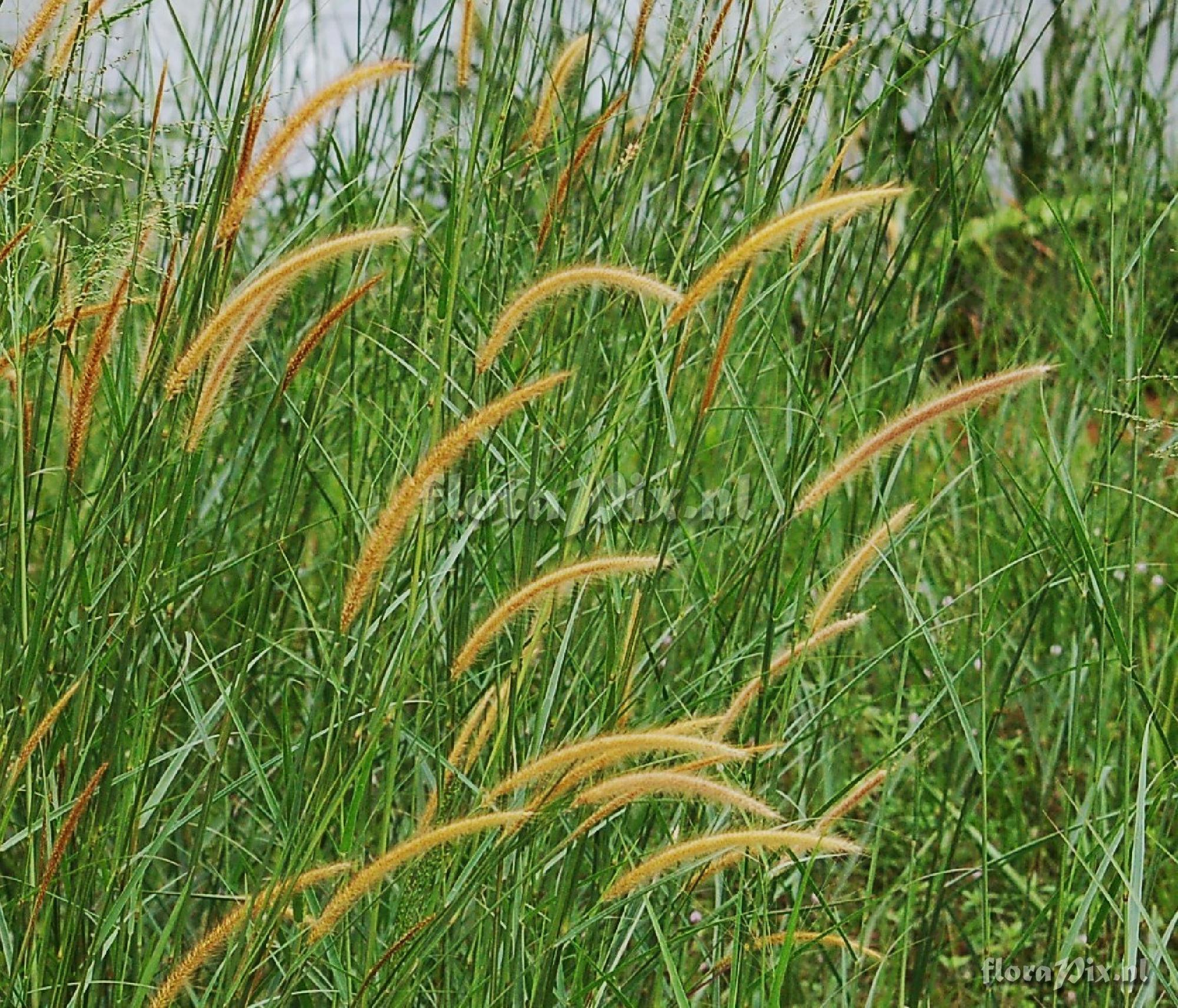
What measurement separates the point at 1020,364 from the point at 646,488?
1.44m

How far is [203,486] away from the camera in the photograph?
1.42 m

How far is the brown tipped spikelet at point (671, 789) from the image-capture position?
76 cm

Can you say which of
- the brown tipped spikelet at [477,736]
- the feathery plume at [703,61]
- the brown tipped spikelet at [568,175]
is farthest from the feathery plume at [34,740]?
the feathery plume at [703,61]

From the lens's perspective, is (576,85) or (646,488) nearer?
(646,488)

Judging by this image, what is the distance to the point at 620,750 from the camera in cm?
77

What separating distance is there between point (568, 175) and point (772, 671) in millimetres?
388

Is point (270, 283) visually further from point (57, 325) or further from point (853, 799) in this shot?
point (853, 799)

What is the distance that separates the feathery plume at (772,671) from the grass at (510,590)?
0.02 meters

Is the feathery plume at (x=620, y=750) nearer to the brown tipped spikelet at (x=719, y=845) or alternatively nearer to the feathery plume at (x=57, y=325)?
the brown tipped spikelet at (x=719, y=845)

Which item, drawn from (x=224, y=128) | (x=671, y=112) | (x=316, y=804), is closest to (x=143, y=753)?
(x=316, y=804)

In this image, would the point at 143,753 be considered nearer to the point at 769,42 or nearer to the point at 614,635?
the point at 614,635

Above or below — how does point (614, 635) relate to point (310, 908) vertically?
above

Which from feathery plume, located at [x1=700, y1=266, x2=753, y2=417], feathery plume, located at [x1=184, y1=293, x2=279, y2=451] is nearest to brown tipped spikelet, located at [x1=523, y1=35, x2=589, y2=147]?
feathery plume, located at [x1=700, y1=266, x2=753, y2=417]

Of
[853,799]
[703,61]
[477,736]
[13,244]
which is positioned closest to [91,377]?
[13,244]
